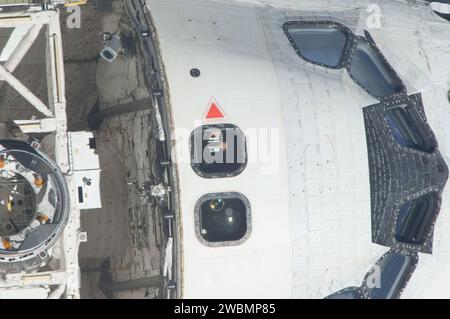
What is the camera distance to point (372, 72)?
555 inches

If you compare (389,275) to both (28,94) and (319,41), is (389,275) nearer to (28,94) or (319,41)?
(319,41)

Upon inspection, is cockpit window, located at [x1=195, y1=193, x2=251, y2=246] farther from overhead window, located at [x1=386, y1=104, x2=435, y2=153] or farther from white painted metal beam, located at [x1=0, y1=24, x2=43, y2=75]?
white painted metal beam, located at [x1=0, y1=24, x2=43, y2=75]

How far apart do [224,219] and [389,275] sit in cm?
424

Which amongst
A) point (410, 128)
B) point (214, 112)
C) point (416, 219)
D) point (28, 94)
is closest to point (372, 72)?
point (410, 128)

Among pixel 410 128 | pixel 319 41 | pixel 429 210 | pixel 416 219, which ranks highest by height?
pixel 319 41

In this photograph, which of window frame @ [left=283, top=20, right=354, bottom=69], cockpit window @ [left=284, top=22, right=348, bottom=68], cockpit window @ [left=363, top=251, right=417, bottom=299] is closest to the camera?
cockpit window @ [left=363, top=251, right=417, bottom=299]

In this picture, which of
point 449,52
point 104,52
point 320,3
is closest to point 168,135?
point 104,52

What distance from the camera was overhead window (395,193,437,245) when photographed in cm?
1336

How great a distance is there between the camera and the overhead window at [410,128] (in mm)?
13617

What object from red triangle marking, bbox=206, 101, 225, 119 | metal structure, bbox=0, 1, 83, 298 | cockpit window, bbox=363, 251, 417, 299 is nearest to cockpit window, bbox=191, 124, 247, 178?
red triangle marking, bbox=206, 101, 225, 119

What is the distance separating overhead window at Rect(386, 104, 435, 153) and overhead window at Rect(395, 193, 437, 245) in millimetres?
1165

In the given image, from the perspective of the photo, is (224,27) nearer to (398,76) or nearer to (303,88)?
(303,88)

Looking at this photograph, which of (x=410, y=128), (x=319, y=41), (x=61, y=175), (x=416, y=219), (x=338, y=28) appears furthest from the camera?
(x=338, y=28)

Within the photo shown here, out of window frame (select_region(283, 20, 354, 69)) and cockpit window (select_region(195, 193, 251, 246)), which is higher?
window frame (select_region(283, 20, 354, 69))
